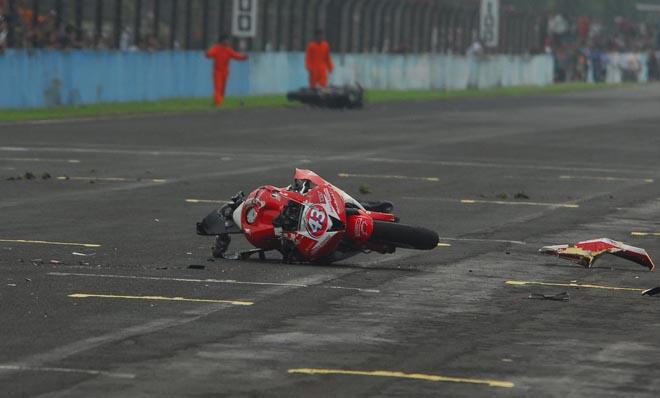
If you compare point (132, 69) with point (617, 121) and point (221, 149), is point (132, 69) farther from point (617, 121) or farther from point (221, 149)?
point (221, 149)

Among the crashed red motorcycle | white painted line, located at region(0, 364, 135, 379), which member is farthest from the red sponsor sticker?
white painted line, located at region(0, 364, 135, 379)

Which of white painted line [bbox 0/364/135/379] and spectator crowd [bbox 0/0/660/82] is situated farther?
spectator crowd [bbox 0/0/660/82]

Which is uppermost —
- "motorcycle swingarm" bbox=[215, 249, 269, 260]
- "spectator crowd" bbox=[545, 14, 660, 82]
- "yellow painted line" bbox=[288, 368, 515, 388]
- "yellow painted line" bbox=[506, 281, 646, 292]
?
"yellow painted line" bbox=[288, 368, 515, 388]

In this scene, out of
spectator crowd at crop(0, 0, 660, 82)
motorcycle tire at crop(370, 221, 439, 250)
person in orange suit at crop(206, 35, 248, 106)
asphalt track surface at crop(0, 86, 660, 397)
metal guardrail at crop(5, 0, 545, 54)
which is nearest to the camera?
asphalt track surface at crop(0, 86, 660, 397)

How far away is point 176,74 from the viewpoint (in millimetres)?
49125

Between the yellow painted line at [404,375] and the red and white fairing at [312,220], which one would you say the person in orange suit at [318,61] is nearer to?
the red and white fairing at [312,220]

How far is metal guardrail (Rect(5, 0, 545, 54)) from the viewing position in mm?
45406

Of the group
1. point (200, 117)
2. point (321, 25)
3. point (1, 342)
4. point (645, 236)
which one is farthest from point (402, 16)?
point (1, 342)

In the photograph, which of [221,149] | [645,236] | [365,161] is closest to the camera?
[645,236]

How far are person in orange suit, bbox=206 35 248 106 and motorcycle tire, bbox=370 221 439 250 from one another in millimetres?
32516

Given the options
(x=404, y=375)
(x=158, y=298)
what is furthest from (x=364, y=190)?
(x=404, y=375)

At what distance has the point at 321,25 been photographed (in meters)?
62.3

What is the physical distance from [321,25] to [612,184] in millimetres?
38724

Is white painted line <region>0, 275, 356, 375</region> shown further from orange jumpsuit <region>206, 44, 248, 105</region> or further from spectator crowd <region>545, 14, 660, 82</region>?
spectator crowd <region>545, 14, 660, 82</region>
